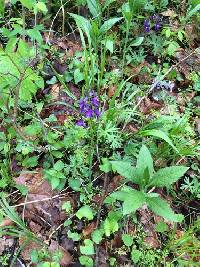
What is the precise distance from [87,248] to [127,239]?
24 cm

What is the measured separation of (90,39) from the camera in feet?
8.63

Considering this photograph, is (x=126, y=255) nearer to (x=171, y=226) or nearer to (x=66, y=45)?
(x=171, y=226)

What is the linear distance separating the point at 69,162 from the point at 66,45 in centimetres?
107

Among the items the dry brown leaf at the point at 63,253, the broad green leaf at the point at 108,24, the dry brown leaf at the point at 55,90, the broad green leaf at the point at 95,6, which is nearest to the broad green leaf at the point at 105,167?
the dry brown leaf at the point at 63,253

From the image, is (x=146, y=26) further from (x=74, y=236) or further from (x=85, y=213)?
(x=74, y=236)

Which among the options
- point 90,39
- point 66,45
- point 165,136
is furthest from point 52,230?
point 66,45

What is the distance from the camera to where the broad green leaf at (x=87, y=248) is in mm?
2146

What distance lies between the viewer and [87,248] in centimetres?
216

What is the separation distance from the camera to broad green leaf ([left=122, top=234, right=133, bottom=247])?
2191mm

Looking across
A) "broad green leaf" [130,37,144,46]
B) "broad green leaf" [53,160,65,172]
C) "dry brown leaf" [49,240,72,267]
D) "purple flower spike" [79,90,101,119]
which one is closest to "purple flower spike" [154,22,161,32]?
"broad green leaf" [130,37,144,46]

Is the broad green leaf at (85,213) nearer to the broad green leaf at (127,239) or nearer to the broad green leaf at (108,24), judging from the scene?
the broad green leaf at (127,239)

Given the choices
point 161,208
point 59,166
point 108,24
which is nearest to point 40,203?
point 59,166

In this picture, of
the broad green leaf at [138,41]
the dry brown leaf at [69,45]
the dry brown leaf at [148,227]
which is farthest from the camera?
the dry brown leaf at [69,45]

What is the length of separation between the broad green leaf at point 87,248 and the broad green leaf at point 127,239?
19cm
